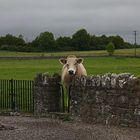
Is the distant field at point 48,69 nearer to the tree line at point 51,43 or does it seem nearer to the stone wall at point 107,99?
the stone wall at point 107,99

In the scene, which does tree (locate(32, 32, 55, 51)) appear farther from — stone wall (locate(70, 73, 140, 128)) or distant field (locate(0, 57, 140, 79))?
stone wall (locate(70, 73, 140, 128))

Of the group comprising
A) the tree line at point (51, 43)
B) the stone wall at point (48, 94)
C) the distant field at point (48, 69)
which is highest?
the tree line at point (51, 43)

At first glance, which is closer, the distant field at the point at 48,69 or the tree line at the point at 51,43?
the distant field at the point at 48,69

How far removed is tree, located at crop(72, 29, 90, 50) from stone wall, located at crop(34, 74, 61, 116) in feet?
460

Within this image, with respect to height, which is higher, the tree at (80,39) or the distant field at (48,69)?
the tree at (80,39)

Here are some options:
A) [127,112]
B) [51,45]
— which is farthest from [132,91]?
[51,45]

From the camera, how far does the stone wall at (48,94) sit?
19.1 metres

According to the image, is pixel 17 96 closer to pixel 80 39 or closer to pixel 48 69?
pixel 48 69

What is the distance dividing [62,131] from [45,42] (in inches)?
5749

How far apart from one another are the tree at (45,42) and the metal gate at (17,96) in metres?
135

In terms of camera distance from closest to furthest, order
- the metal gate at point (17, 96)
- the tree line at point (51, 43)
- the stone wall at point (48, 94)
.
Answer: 1. the stone wall at point (48, 94)
2. the metal gate at point (17, 96)
3. the tree line at point (51, 43)

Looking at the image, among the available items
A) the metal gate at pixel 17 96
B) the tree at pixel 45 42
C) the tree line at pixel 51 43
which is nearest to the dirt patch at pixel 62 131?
the metal gate at pixel 17 96

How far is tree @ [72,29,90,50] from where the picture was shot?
6334 inches

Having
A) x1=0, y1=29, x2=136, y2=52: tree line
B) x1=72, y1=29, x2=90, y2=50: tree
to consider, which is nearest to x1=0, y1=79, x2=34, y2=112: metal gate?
x1=0, y1=29, x2=136, y2=52: tree line
